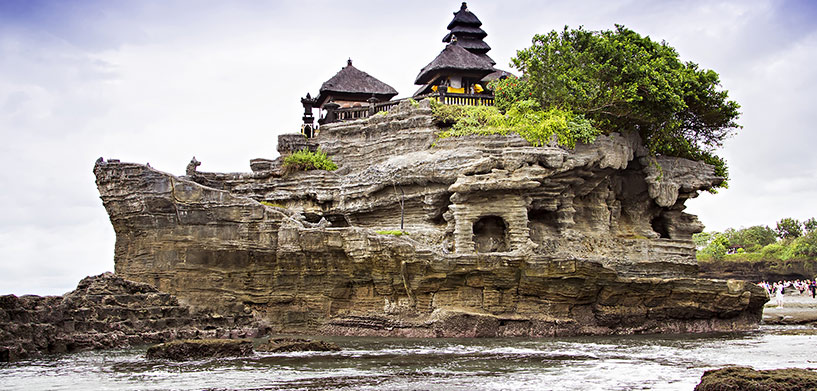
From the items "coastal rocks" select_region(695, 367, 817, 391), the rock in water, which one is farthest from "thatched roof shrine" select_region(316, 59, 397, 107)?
"coastal rocks" select_region(695, 367, 817, 391)

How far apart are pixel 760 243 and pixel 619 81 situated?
44.9 meters

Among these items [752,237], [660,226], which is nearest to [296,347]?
[660,226]

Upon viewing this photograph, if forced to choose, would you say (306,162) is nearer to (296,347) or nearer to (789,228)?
(296,347)

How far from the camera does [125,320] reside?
75.9 ft

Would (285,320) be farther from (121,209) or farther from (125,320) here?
(121,209)

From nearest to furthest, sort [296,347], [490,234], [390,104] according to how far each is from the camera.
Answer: [296,347], [490,234], [390,104]

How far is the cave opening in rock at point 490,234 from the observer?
91.6ft

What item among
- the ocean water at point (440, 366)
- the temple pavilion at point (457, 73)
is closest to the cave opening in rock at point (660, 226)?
the temple pavilion at point (457, 73)

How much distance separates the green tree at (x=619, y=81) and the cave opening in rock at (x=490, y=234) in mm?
5800

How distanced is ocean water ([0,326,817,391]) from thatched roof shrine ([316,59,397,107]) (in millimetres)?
18799

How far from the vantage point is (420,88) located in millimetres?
40469

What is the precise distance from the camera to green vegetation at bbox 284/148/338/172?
32.5m

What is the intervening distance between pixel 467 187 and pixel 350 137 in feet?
28.6

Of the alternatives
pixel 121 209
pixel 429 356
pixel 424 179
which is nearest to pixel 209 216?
pixel 121 209
